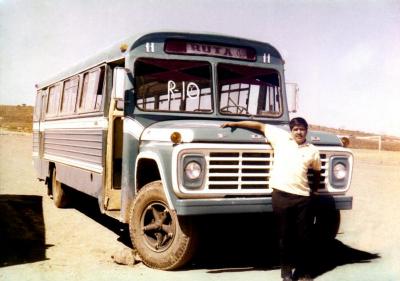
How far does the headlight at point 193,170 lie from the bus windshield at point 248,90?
1.43m

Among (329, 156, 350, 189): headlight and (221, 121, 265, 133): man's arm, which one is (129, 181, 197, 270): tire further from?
(329, 156, 350, 189): headlight

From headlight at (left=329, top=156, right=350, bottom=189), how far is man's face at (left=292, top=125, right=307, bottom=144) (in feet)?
2.58

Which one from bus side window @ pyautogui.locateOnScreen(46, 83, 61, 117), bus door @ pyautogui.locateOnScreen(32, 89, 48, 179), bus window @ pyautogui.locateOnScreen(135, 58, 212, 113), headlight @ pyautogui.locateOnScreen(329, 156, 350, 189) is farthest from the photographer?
bus door @ pyautogui.locateOnScreen(32, 89, 48, 179)

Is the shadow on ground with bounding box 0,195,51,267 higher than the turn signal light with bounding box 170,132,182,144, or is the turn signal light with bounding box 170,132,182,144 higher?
the turn signal light with bounding box 170,132,182,144

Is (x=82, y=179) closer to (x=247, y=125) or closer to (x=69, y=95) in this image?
(x=69, y=95)

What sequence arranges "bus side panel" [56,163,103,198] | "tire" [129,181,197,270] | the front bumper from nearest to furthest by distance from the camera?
the front bumper
"tire" [129,181,197,270]
"bus side panel" [56,163,103,198]

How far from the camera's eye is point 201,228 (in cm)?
560

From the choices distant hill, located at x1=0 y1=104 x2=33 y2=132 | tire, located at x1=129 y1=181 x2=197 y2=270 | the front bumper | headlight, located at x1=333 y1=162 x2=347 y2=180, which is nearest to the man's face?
the front bumper

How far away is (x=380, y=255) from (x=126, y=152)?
3503mm

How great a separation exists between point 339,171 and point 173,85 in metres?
2.27

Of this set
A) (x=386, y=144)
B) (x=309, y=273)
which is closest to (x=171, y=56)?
(x=309, y=273)

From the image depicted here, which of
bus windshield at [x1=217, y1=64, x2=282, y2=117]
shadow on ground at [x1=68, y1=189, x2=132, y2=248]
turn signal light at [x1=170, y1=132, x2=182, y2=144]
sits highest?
bus windshield at [x1=217, y1=64, x2=282, y2=117]

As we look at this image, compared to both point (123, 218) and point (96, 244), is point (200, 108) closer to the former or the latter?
point (123, 218)

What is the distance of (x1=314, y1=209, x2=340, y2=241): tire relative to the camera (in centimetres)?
648
